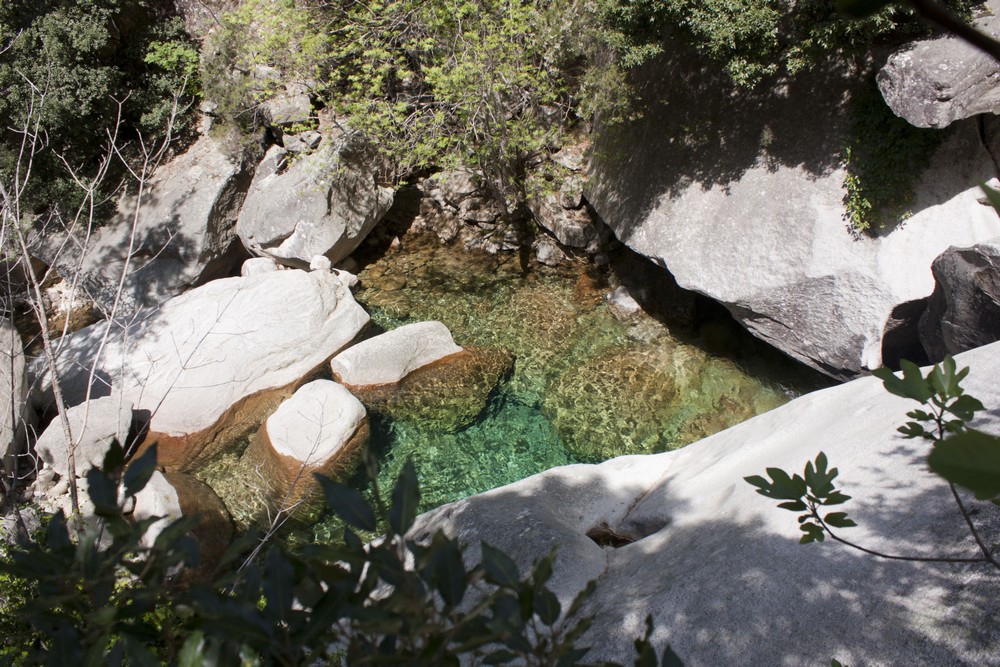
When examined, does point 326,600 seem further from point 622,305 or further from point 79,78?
point 79,78

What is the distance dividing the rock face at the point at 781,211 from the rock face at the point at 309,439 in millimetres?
3857

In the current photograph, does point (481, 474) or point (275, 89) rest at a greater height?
point (275, 89)

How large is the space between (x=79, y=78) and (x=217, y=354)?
197 inches

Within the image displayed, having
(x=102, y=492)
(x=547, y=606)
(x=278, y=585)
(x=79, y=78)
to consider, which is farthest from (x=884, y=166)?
(x=79, y=78)

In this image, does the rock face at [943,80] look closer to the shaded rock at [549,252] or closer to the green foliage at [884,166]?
the green foliage at [884,166]

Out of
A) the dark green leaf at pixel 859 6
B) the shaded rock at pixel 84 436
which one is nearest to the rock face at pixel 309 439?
the shaded rock at pixel 84 436

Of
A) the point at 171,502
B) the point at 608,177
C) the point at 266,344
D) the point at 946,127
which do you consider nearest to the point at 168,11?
the point at 266,344

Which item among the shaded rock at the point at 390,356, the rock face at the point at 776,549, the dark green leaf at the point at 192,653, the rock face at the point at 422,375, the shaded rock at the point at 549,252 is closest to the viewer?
the dark green leaf at the point at 192,653

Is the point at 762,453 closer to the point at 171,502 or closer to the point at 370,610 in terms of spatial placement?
the point at 370,610

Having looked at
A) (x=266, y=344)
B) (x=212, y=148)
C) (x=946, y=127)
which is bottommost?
(x=266, y=344)

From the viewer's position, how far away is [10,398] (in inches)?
249

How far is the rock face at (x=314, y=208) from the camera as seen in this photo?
9359 millimetres

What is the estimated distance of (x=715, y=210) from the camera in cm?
731

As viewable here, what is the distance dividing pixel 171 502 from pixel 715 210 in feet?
20.4
